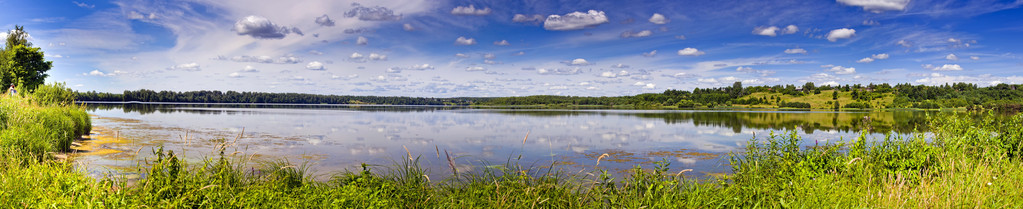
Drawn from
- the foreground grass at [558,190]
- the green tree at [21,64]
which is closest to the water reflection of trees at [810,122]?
the foreground grass at [558,190]

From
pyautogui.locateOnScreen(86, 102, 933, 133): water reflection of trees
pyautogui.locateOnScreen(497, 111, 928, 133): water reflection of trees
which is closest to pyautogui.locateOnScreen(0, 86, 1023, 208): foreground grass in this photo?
pyautogui.locateOnScreen(86, 102, 933, 133): water reflection of trees

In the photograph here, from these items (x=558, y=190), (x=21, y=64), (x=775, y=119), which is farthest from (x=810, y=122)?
(x=21, y=64)

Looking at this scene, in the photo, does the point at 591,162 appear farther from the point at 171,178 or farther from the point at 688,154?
the point at 171,178

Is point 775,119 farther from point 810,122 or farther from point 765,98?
point 765,98

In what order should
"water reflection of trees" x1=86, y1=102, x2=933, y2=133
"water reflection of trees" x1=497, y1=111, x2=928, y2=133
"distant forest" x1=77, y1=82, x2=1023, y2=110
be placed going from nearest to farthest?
"water reflection of trees" x1=497, y1=111, x2=928, y2=133
"water reflection of trees" x1=86, y1=102, x2=933, y2=133
"distant forest" x1=77, y1=82, x2=1023, y2=110

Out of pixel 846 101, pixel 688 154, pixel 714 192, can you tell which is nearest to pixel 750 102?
pixel 846 101

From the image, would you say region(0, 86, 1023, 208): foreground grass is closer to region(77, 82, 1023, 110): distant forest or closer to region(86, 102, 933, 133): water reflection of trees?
region(86, 102, 933, 133): water reflection of trees

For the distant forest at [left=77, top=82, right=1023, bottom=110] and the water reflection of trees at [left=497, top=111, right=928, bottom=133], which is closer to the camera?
the water reflection of trees at [left=497, top=111, right=928, bottom=133]

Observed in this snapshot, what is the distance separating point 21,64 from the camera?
147ft

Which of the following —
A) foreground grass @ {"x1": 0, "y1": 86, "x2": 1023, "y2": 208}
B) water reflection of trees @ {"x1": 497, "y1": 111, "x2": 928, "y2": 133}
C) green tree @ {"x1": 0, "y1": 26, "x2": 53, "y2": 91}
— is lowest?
water reflection of trees @ {"x1": 497, "y1": 111, "x2": 928, "y2": 133}

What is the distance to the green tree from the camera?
41.1 meters

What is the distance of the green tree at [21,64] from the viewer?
135 feet

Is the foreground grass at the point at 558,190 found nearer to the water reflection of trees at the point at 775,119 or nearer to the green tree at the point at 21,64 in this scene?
the water reflection of trees at the point at 775,119

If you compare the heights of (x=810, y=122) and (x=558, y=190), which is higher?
(x=558, y=190)
